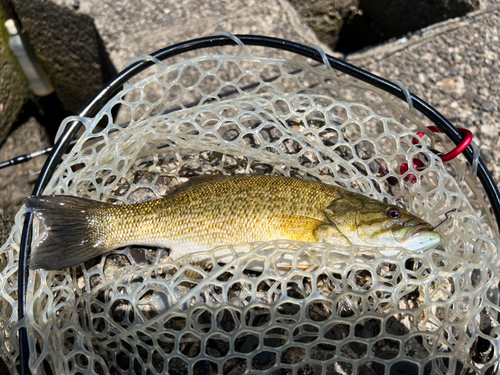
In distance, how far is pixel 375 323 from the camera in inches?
95.3

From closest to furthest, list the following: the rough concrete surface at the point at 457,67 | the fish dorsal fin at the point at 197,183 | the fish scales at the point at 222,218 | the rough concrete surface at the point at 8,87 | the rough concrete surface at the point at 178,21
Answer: the fish scales at the point at 222,218
the fish dorsal fin at the point at 197,183
the rough concrete surface at the point at 457,67
the rough concrete surface at the point at 178,21
the rough concrete surface at the point at 8,87

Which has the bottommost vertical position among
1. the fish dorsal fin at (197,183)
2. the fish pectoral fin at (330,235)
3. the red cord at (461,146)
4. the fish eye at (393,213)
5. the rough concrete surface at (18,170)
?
the rough concrete surface at (18,170)

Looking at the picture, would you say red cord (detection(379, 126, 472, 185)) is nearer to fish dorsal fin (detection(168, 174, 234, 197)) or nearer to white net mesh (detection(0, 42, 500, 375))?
white net mesh (detection(0, 42, 500, 375))

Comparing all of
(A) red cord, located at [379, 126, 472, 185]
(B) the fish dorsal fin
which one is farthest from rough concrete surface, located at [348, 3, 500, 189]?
(B) the fish dorsal fin

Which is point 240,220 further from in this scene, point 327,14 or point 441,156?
point 327,14

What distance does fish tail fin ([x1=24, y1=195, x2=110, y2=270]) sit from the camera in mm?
2057

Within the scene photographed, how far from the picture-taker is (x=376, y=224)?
2.26 m

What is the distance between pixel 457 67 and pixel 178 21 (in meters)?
2.65

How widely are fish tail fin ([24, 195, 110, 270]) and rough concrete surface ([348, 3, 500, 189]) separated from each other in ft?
8.90

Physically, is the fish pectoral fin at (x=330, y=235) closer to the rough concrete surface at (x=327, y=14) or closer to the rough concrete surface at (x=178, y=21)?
the rough concrete surface at (x=178, y=21)

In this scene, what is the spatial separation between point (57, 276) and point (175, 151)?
115 cm

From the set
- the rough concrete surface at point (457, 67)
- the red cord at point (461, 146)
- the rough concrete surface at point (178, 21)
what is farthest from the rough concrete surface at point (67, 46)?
the red cord at point (461, 146)

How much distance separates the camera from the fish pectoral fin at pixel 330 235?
2275 mm

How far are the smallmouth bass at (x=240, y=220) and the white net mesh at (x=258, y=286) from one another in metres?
0.13
